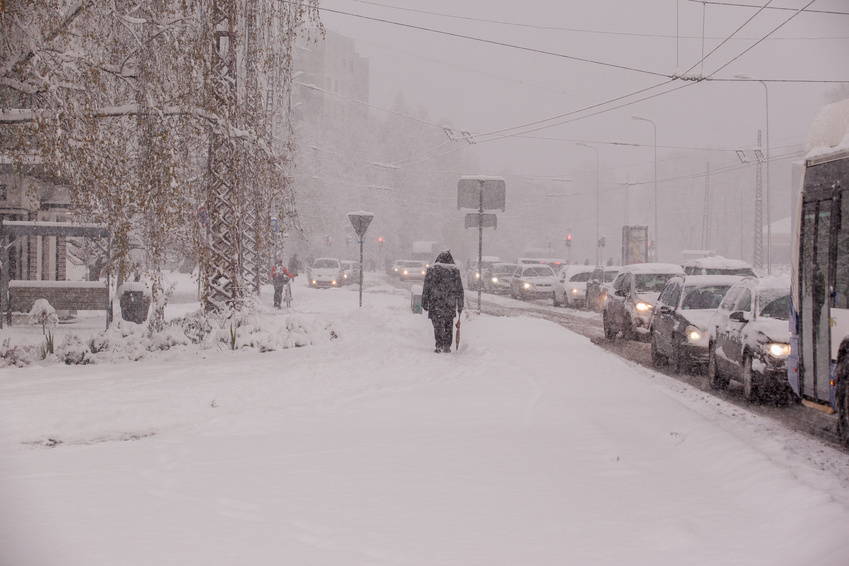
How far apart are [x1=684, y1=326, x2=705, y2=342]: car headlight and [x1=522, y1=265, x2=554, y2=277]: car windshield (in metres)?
28.8

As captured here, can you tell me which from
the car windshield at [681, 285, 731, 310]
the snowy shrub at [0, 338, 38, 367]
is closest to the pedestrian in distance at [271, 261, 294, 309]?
the snowy shrub at [0, 338, 38, 367]

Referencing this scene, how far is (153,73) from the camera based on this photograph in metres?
12.1

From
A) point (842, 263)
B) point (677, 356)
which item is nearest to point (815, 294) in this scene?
point (842, 263)

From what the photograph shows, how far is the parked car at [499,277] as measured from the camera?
50.8 metres

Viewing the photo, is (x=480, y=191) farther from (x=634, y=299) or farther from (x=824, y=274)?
(x=824, y=274)

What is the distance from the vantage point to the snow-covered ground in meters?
5.03

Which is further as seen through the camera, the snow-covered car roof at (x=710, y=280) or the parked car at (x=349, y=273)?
→ the parked car at (x=349, y=273)

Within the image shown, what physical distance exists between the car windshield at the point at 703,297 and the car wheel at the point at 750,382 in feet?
11.4

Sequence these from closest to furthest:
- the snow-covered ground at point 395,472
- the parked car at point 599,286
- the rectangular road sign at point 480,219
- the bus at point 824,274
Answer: the snow-covered ground at point 395,472 < the bus at point 824,274 < the rectangular road sign at point 480,219 < the parked car at point 599,286

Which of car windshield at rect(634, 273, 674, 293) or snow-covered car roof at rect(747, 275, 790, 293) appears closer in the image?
snow-covered car roof at rect(747, 275, 790, 293)

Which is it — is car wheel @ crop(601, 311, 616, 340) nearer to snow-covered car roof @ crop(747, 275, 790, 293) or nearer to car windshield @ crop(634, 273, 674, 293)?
car windshield @ crop(634, 273, 674, 293)

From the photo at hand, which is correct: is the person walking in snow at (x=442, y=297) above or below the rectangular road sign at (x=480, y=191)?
below

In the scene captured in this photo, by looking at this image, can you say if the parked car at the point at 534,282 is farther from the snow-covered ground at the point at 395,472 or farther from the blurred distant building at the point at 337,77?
the blurred distant building at the point at 337,77

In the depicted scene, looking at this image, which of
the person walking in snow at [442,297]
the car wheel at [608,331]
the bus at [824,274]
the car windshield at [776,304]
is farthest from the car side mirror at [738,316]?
the car wheel at [608,331]
